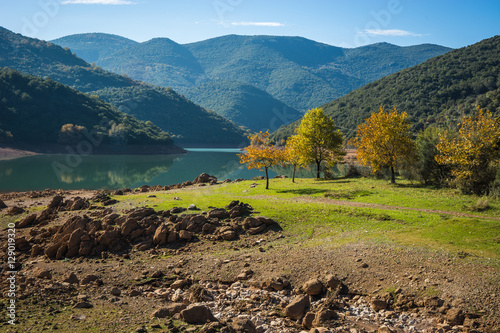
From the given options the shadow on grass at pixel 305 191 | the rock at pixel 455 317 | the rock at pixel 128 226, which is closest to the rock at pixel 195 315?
the rock at pixel 455 317

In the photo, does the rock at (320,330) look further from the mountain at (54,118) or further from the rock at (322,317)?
the mountain at (54,118)

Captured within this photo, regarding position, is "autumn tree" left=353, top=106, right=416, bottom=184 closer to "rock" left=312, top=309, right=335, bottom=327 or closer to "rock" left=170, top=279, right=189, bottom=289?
"rock" left=312, top=309, right=335, bottom=327

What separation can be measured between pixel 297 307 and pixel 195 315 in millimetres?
3687

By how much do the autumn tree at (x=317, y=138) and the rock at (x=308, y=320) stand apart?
3059 cm

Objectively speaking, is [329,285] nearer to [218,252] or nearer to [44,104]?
[218,252]

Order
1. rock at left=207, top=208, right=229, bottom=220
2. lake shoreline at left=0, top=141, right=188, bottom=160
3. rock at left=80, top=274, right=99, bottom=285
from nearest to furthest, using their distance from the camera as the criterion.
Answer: rock at left=80, top=274, right=99, bottom=285, rock at left=207, top=208, right=229, bottom=220, lake shoreline at left=0, top=141, right=188, bottom=160

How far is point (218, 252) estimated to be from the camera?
18250mm

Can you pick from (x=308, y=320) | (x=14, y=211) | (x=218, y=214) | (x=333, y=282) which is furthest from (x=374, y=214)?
(x=14, y=211)

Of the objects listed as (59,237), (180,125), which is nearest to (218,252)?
(59,237)

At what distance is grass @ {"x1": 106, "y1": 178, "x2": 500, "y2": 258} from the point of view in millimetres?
16516

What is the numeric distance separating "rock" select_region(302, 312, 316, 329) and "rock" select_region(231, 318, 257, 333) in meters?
1.90

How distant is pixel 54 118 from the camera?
119 meters

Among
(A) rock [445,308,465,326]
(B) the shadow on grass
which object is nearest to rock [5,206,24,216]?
(B) the shadow on grass

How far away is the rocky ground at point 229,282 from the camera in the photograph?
A: 35.9ft
